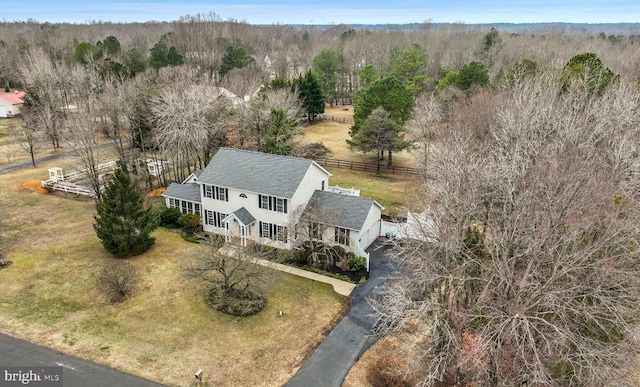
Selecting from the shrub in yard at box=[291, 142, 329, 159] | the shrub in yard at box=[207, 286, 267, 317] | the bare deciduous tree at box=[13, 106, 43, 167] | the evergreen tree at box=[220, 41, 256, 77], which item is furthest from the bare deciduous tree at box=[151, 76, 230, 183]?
the evergreen tree at box=[220, 41, 256, 77]

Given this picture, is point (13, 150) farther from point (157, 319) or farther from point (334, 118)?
point (334, 118)

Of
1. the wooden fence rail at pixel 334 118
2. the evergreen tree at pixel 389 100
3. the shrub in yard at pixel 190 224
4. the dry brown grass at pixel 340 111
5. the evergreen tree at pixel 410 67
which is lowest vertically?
the shrub in yard at pixel 190 224

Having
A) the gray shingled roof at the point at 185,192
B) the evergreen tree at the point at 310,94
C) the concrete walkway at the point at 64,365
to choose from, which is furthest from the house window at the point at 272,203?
the evergreen tree at the point at 310,94

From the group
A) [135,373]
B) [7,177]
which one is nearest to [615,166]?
[135,373]

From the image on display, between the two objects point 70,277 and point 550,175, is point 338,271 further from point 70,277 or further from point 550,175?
point 70,277

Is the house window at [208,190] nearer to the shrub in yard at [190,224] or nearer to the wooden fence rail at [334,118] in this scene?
the shrub in yard at [190,224]

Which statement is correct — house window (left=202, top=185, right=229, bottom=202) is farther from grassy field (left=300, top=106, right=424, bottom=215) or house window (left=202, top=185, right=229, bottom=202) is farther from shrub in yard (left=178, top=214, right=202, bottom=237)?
grassy field (left=300, top=106, right=424, bottom=215)
